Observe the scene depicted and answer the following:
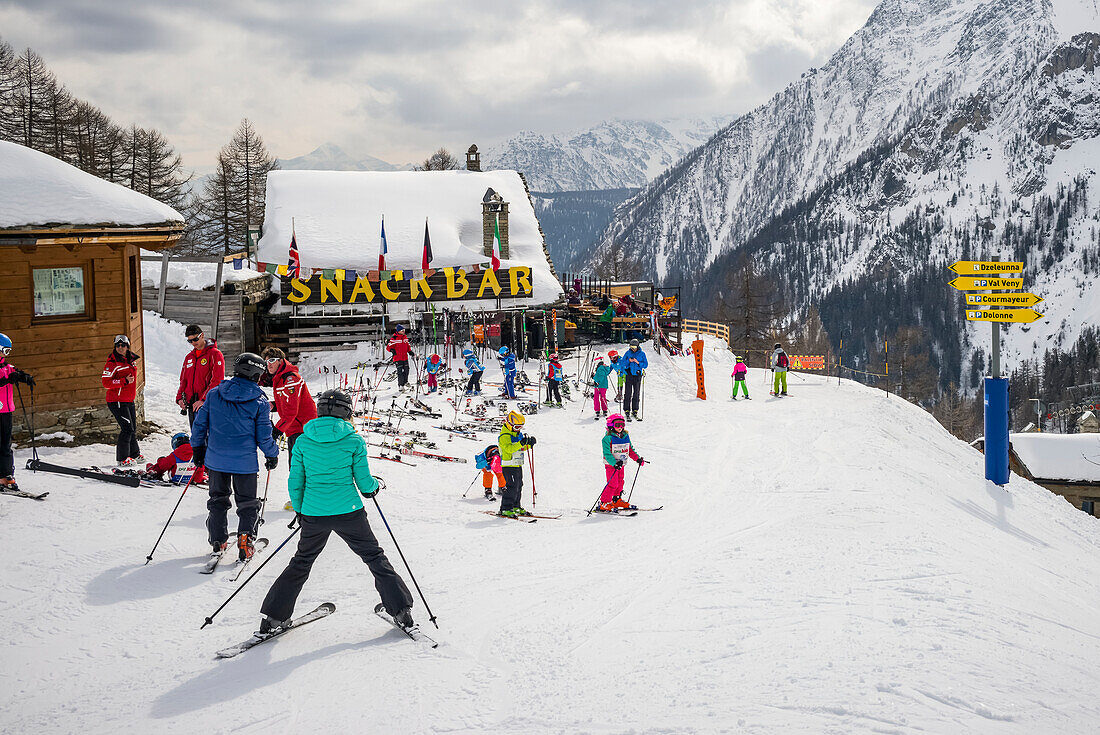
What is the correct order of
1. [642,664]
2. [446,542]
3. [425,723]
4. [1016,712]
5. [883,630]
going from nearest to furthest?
[425,723] → [1016,712] → [642,664] → [883,630] → [446,542]

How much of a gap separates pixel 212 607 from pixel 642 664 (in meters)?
3.60

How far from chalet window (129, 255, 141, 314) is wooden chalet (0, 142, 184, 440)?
620 millimetres

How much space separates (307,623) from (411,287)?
24.9 metres

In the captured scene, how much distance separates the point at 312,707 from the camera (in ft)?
16.5

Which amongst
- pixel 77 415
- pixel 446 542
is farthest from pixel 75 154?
pixel 446 542

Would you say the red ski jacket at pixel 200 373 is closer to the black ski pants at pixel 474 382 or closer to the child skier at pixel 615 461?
the child skier at pixel 615 461

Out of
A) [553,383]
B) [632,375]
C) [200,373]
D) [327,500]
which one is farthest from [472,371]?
[327,500]

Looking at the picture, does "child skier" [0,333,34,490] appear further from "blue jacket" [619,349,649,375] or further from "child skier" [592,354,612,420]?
"blue jacket" [619,349,649,375]

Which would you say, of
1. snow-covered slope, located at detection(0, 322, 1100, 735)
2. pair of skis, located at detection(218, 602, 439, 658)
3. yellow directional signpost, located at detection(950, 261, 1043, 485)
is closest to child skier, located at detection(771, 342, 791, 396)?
yellow directional signpost, located at detection(950, 261, 1043, 485)

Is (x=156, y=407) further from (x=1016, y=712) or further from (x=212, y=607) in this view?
(x=1016, y=712)

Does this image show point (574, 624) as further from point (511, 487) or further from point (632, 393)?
point (632, 393)

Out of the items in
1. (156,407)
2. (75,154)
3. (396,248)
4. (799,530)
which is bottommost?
(799,530)

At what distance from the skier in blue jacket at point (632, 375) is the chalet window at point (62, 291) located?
11805mm

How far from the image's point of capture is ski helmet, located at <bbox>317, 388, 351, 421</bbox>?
5969 millimetres
